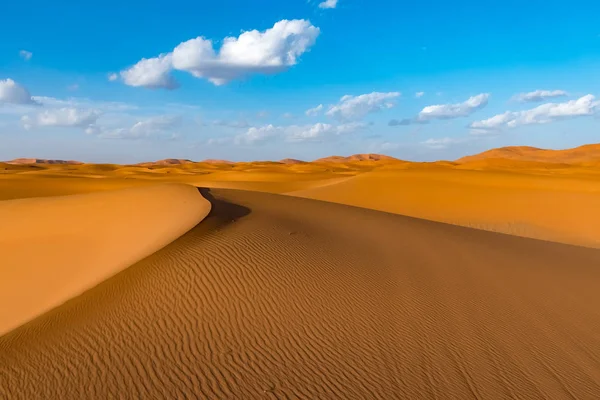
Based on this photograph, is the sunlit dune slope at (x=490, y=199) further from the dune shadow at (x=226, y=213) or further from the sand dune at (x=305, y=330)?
the dune shadow at (x=226, y=213)

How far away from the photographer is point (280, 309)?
6.45m

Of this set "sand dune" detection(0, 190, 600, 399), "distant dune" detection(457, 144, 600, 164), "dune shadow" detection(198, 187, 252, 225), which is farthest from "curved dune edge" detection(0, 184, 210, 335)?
"distant dune" detection(457, 144, 600, 164)

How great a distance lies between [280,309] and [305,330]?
0.66 meters

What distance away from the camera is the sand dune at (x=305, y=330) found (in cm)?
475

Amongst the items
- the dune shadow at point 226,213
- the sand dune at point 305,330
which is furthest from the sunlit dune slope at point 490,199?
the dune shadow at point 226,213

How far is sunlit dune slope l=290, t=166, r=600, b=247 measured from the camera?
68.5 feet

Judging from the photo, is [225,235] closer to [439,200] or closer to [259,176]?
[439,200]

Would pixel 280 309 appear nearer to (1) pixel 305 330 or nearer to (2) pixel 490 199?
(1) pixel 305 330

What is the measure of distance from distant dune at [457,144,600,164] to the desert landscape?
12642cm

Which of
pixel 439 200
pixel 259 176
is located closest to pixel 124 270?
pixel 439 200

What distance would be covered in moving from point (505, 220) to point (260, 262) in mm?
18398

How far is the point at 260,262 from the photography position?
318 inches

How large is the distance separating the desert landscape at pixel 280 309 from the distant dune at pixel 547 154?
126420mm

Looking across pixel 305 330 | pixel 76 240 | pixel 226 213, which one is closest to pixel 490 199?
pixel 226 213
